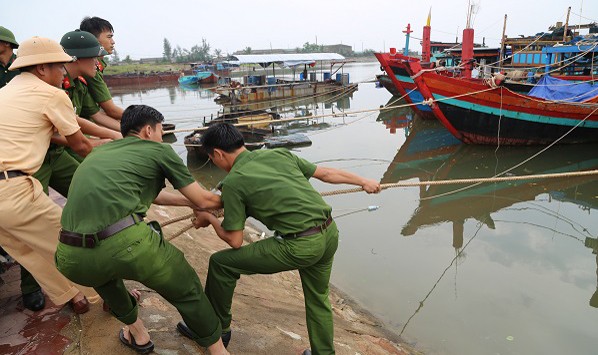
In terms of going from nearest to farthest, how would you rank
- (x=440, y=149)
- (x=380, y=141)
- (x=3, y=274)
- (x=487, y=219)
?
(x=3, y=274)
(x=487, y=219)
(x=440, y=149)
(x=380, y=141)

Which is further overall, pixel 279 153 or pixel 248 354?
pixel 248 354

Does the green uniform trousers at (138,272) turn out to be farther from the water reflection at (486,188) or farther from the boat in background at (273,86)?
the boat in background at (273,86)

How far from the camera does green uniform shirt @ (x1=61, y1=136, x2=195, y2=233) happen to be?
1890 mm

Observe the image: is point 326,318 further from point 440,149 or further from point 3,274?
point 440,149

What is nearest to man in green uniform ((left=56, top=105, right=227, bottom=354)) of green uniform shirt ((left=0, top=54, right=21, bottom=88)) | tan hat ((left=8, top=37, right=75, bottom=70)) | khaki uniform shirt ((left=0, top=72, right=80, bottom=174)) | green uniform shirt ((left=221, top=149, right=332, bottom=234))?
green uniform shirt ((left=221, top=149, right=332, bottom=234))

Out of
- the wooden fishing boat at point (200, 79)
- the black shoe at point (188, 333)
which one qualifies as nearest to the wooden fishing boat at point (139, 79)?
the wooden fishing boat at point (200, 79)

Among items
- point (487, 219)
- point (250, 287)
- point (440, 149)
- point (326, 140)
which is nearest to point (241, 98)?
point (326, 140)

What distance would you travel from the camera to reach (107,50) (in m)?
3.75

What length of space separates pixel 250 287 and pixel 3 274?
2.24 m

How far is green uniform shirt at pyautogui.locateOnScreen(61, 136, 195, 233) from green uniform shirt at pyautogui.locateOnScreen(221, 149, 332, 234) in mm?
270

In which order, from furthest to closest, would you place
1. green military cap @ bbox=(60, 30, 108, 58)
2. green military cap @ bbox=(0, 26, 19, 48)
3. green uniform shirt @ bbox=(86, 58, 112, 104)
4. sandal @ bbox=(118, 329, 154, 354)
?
green uniform shirt @ bbox=(86, 58, 112, 104) → green military cap @ bbox=(0, 26, 19, 48) → green military cap @ bbox=(60, 30, 108, 58) → sandal @ bbox=(118, 329, 154, 354)

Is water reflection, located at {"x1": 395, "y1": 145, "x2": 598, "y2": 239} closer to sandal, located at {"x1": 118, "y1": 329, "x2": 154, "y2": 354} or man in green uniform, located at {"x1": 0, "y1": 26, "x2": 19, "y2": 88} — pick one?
sandal, located at {"x1": 118, "y1": 329, "x2": 154, "y2": 354}

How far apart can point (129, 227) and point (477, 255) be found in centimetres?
572

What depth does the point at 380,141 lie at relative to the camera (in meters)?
14.9
